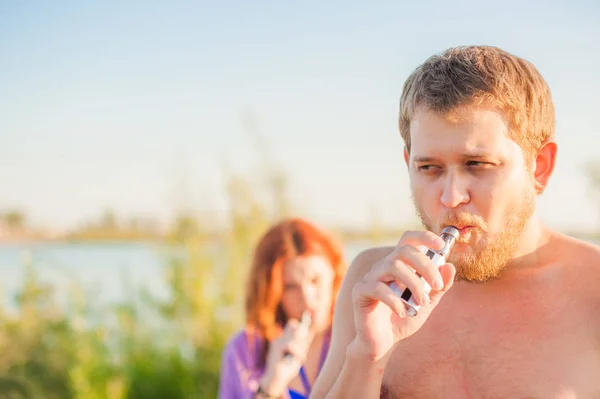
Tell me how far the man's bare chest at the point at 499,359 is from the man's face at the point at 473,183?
18cm

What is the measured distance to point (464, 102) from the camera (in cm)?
166

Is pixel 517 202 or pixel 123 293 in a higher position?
pixel 517 202

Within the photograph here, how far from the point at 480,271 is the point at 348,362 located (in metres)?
0.40

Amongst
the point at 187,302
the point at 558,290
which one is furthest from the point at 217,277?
the point at 558,290

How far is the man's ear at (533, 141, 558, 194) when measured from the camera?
5.95 feet

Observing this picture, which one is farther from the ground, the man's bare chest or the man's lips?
the man's lips

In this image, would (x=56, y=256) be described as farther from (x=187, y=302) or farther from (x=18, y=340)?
(x=187, y=302)

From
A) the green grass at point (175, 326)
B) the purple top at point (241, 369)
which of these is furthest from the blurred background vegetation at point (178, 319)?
the purple top at point (241, 369)

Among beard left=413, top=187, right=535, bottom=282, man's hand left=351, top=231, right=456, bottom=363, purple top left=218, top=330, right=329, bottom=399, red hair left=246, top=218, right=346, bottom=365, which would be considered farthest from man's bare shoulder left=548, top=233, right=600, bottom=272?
purple top left=218, top=330, right=329, bottom=399

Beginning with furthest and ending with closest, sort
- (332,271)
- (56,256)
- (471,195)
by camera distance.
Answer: (56,256), (332,271), (471,195)

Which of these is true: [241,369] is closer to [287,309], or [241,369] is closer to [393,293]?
[287,309]

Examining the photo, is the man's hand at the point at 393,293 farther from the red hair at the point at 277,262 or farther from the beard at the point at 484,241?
the red hair at the point at 277,262

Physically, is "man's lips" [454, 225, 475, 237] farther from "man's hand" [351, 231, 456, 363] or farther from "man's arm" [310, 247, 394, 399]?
"man's arm" [310, 247, 394, 399]

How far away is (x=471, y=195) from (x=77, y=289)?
503cm
